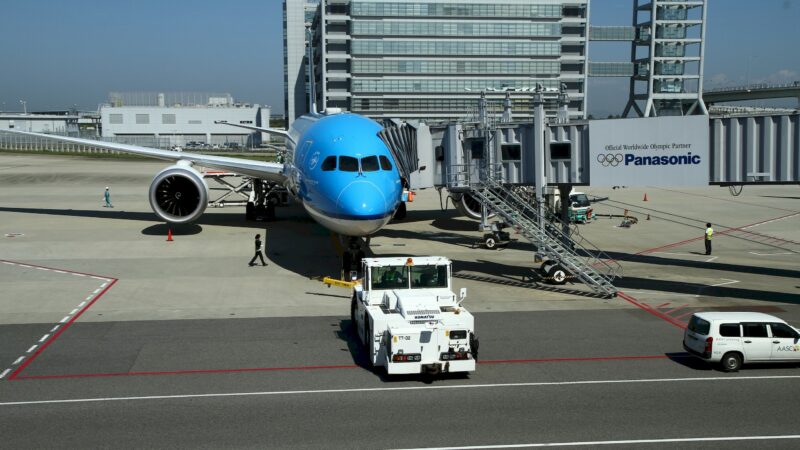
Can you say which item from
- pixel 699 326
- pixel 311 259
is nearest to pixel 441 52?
pixel 311 259

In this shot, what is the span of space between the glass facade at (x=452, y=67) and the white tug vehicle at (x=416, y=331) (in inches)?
3935

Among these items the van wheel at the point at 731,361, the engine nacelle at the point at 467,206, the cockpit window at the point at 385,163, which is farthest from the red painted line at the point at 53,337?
the engine nacelle at the point at 467,206

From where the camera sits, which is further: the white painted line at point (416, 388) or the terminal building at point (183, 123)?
the terminal building at point (183, 123)

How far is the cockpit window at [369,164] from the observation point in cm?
2616

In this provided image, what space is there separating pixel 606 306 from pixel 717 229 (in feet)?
73.0

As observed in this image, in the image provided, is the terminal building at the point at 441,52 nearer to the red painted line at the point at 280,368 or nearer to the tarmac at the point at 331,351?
the tarmac at the point at 331,351

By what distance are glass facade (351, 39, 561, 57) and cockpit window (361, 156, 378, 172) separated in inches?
3615

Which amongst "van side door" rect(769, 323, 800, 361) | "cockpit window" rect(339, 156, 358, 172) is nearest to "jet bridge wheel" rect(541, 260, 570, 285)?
"cockpit window" rect(339, 156, 358, 172)

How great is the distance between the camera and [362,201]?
2478cm

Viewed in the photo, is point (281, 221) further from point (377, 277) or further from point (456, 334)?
point (456, 334)

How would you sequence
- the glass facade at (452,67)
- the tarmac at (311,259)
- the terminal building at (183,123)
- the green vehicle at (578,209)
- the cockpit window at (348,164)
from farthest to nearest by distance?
1. the terminal building at (183,123)
2. the glass facade at (452,67)
3. the green vehicle at (578,209)
4. the cockpit window at (348,164)
5. the tarmac at (311,259)

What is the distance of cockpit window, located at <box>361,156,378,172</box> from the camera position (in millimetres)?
26156

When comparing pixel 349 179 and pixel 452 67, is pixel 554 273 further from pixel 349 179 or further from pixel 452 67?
pixel 452 67

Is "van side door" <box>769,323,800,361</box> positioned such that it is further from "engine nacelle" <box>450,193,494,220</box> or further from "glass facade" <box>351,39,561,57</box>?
"glass facade" <box>351,39,561,57</box>
